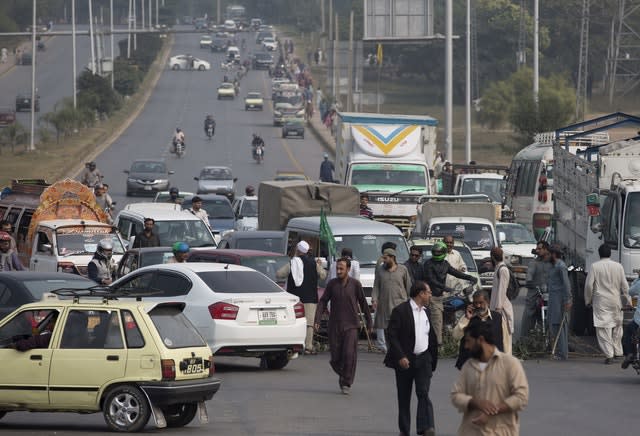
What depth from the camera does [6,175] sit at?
205ft

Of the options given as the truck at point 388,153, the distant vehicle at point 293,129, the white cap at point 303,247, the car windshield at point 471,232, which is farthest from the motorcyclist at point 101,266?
the distant vehicle at point 293,129

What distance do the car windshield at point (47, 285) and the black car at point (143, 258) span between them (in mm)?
4786

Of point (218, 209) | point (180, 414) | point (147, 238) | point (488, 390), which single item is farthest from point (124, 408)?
point (218, 209)

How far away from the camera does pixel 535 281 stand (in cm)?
2036

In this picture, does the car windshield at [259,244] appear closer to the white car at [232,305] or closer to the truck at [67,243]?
the truck at [67,243]

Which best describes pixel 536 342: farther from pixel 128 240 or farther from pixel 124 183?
pixel 124 183

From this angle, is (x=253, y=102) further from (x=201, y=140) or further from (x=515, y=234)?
(x=515, y=234)

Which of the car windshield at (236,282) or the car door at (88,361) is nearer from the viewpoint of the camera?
the car door at (88,361)

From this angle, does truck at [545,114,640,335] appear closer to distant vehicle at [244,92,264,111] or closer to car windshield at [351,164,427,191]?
car windshield at [351,164,427,191]

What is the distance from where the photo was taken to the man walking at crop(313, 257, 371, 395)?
16.2m

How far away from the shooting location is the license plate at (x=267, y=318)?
17.9 meters

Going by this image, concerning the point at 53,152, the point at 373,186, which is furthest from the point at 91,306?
the point at 53,152

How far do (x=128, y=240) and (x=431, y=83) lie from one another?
108562 mm

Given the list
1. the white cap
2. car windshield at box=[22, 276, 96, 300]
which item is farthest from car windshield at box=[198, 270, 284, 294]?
car windshield at box=[22, 276, 96, 300]
